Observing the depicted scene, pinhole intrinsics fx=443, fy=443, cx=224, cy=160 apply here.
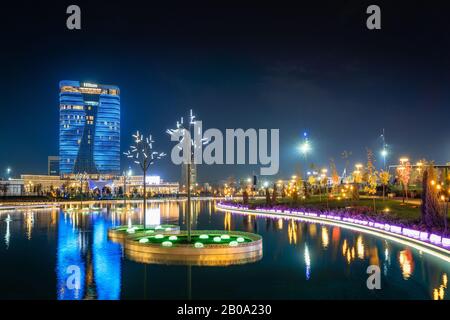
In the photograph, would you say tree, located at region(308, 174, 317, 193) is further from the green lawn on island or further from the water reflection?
the water reflection

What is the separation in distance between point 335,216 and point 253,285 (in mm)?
22501

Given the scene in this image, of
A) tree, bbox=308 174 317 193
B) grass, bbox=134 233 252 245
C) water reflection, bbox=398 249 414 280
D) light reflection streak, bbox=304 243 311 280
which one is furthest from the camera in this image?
tree, bbox=308 174 317 193

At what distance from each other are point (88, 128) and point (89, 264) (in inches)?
5723

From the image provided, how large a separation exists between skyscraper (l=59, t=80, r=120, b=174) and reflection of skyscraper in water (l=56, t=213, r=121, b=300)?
131 metres

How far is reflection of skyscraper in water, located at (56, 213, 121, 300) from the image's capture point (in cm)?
1207

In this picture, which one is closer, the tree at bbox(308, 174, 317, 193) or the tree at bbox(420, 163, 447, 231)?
the tree at bbox(420, 163, 447, 231)

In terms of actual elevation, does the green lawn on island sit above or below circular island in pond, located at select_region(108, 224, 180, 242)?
above

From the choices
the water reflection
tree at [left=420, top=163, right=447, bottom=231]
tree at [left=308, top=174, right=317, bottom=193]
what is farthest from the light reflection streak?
tree at [left=308, top=174, right=317, bottom=193]

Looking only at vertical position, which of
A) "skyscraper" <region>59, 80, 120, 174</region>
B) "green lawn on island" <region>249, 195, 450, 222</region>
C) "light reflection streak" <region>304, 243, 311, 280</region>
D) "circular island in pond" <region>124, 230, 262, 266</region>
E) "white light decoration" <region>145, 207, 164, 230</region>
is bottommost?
"white light decoration" <region>145, 207, 164, 230</region>

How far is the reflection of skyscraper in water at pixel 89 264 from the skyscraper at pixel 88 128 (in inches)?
5175

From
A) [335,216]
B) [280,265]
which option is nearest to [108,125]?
[335,216]

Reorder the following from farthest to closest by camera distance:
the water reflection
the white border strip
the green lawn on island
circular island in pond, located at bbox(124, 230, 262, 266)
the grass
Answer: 1. the green lawn on island
2. the grass
3. the white border strip
4. circular island in pond, located at bbox(124, 230, 262, 266)
5. the water reflection

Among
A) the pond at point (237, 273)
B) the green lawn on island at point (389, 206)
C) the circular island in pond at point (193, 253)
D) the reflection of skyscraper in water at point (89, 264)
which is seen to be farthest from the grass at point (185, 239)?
the green lawn on island at point (389, 206)
